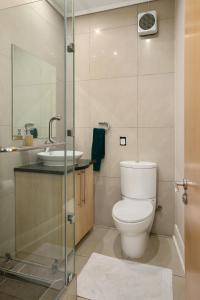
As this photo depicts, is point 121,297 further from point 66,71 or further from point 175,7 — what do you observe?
point 175,7

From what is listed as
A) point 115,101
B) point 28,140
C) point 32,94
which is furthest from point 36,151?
point 115,101

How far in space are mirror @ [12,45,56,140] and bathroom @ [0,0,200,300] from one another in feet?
0.04

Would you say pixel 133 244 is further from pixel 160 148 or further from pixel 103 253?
pixel 160 148

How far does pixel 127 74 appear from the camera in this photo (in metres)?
2.48

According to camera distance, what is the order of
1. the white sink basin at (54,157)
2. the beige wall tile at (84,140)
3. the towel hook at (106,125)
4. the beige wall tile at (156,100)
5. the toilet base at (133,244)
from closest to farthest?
1. the white sink basin at (54,157)
2. the toilet base at (133,244)
3. the beige wall tile at (156,100)
4. the towel hook at (106,125)
5. the beige wall tile at (84,140)

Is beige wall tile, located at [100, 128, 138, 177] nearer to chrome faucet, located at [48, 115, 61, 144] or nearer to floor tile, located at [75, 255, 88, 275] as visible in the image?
chrome faucet, located at [48, 115, 61, 144]

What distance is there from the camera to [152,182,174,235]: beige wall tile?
238cm

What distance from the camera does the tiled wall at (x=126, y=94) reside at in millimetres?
2359

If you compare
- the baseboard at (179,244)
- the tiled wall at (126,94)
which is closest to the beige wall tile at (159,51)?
the tiled wall at (126,94)

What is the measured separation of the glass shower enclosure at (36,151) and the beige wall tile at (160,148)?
39.7 inches

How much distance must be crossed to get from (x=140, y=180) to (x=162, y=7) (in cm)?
187

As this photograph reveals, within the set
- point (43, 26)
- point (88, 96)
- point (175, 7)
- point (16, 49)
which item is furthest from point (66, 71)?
point (175, 7)

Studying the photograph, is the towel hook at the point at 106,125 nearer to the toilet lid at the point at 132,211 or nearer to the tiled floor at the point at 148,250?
the toilet lid at the point at 132,211

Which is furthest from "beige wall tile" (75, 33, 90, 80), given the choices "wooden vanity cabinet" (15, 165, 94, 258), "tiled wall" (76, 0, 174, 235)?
"wooden vanity cabinet" (15, 165, 94, 258)
